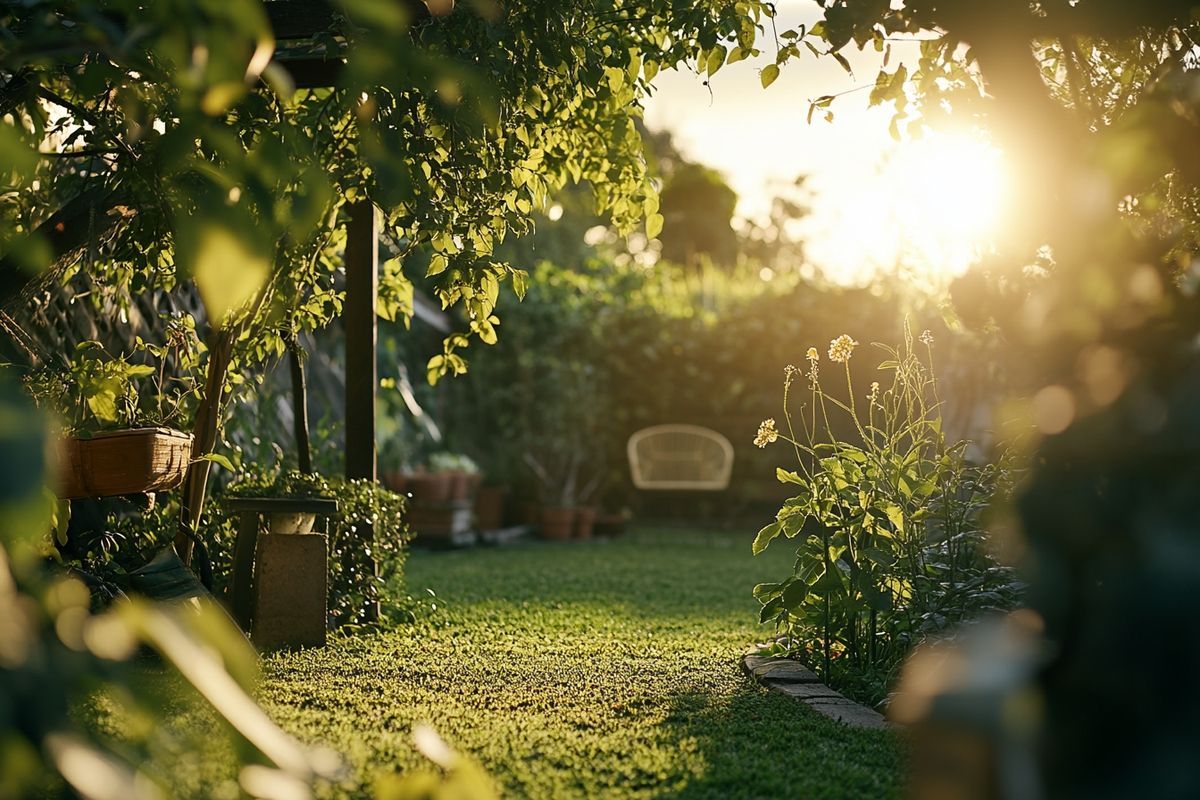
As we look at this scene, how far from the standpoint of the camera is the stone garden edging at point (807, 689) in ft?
9.34

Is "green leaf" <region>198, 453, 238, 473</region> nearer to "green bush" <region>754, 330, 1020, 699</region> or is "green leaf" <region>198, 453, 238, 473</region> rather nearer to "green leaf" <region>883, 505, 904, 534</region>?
"green bush" <region>754, 330, 1020, 699</region>

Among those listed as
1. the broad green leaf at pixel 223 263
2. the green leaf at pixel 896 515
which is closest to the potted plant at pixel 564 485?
the green leaf at pixel 896 515

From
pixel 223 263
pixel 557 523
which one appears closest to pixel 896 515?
pixel 223 263

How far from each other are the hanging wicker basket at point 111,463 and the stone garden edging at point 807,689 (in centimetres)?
190

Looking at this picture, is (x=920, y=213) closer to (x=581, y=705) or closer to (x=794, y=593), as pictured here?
(x=794, y=593)

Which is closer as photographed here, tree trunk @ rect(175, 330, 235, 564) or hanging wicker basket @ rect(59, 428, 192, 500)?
hanging wicker basket @ rect(59, 428, 192, 500)

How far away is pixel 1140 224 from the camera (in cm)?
241

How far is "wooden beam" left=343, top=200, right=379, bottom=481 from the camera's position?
177 inches

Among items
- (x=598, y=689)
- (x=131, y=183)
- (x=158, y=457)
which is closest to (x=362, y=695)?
(x=598, y=689)

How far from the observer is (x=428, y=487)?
28.8 feet

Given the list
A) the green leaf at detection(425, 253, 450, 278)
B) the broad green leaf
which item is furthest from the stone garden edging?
the broad green leaf

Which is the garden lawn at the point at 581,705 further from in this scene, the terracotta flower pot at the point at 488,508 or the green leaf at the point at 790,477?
the terracotta flower pot at the point at 488,508

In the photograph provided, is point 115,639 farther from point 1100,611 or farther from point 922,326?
point 922,326

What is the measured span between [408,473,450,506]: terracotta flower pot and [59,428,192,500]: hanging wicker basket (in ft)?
17.7
